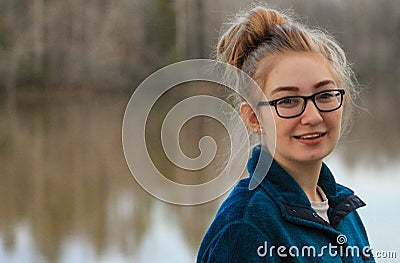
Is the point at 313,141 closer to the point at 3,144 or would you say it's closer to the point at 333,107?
the point at 333,107

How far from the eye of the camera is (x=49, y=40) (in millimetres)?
7801

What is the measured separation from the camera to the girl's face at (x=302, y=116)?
583 mm

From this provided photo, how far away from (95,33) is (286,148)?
7334 millimetres

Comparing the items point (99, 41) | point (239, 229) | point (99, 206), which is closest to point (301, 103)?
point (239, 229)

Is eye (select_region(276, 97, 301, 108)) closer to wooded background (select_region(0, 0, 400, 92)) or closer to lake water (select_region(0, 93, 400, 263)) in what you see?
lake water (select_region(0, 93, 400, 263))

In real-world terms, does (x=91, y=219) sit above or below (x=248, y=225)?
below

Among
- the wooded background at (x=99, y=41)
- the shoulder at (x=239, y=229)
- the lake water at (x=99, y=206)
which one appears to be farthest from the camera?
the wooded background at (x=99, y=41)

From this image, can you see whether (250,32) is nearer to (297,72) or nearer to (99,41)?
(297,72)

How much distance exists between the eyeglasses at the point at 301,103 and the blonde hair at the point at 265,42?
32 millimetres

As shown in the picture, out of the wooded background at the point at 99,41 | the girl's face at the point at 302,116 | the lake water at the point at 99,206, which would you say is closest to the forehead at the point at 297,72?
the girl's face at the point at 302,116

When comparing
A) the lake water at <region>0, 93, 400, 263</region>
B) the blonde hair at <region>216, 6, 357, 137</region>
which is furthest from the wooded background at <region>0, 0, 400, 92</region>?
the blonde hair at <region>216, 6, 357, 137</region>

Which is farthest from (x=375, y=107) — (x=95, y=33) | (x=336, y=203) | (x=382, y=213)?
(x=336, y=203)

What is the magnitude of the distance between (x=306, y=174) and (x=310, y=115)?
6 centimetres

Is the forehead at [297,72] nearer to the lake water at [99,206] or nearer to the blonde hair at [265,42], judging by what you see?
the blonde hair at [265,42]
